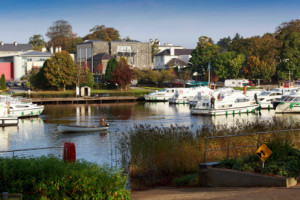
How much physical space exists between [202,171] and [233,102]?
2058 inches

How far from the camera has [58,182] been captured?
14852 mm

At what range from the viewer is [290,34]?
121 metres

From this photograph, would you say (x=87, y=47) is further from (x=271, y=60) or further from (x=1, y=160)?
(x=1, y=160)

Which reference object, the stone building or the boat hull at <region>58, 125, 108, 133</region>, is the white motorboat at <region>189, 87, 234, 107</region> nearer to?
the boat hull at <region>58, 125, 108, 133</region>

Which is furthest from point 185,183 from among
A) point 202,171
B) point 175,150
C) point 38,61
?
point 38,61

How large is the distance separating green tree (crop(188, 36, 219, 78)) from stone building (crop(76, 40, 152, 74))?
22.1m

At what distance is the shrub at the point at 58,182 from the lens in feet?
48.7

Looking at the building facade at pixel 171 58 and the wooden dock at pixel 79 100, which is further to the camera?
the building facade at pixel 171 58

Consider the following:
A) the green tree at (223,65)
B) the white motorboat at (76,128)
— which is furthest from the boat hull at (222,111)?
the green tree at (223,65)

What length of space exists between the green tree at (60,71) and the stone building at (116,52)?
34875 millimetres

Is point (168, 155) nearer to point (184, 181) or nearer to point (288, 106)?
point (184, 181)

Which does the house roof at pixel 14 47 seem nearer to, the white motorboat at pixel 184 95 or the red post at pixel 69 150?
the white motorboat at pixel 184 95

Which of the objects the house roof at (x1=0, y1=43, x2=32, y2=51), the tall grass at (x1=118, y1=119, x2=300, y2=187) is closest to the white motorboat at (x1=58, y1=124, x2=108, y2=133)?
the tall grass at (x1=118, y1=119, x2=300, y2=187)

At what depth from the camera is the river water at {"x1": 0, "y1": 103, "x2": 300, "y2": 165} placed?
36938 mm
